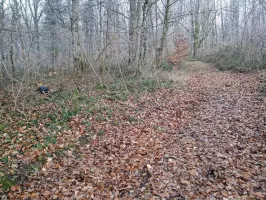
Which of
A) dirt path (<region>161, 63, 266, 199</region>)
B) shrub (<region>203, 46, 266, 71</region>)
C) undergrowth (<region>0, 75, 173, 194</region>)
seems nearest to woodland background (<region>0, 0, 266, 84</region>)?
shrub (<region>203, 46, 266, 71</region>)

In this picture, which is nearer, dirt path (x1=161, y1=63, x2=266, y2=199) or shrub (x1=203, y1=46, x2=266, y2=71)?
dirt path (x1=161, y1=63, x2=266, y2=199)

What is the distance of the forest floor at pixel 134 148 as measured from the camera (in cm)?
386

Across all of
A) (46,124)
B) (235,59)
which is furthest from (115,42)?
(235,59)

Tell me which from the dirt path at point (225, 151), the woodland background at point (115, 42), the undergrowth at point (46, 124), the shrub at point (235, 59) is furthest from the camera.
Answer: the shrub at point (235, 59)

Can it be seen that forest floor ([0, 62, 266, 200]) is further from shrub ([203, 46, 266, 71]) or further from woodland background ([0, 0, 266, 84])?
shrub ([203, 46, 266, 71])

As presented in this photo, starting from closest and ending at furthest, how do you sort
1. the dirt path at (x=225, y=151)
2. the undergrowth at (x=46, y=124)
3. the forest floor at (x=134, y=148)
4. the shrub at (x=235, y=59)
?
the dirt path at (x=225, y=151) < the forest floor at (x=134, y=148) < the undergrowth at (x=46, y=124) < the shrub at (x=235, y=59)

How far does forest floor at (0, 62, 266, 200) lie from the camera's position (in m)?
3.86

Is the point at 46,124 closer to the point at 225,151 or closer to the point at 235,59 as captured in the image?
the point at 225,151

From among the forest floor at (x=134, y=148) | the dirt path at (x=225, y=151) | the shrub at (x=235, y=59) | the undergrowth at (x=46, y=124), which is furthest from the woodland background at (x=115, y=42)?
the dirt path at (x=225, y=151)

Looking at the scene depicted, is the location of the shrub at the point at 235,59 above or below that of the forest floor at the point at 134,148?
above

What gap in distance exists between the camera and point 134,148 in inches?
211

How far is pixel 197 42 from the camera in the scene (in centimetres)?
2361

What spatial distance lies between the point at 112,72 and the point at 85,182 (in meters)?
7.72

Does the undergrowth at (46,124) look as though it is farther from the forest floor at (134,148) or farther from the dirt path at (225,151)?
the dirt path at (225,151)
